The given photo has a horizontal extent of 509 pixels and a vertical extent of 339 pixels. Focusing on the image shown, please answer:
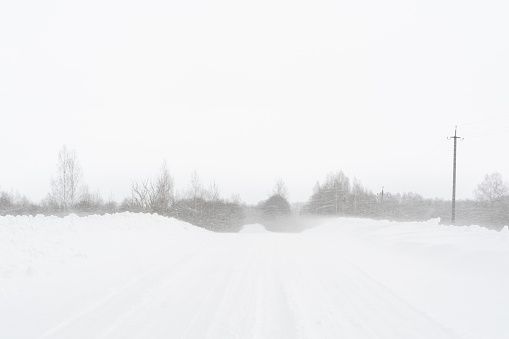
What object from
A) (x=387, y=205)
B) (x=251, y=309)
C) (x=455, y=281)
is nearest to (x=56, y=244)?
(x=251, y=309)

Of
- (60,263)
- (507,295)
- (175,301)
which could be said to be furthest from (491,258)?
(60,263)

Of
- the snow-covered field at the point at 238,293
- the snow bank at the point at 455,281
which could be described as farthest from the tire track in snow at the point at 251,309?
the snow bank at the point at 455,281

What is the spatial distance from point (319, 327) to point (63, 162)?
3949cm

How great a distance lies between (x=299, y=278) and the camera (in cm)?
785

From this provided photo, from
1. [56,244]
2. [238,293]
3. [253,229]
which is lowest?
[253,229]

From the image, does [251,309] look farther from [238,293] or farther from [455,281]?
[455,281]

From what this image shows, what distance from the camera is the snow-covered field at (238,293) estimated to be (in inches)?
182

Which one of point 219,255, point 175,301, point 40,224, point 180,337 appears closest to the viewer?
point 180,337

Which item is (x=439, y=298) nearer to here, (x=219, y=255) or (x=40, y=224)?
(x=219, y=255)

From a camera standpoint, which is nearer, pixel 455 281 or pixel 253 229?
pixel 455 281

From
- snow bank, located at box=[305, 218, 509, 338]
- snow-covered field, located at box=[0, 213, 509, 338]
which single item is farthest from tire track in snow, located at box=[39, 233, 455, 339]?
snow bank, located at box=[305, 218, 509, 338]

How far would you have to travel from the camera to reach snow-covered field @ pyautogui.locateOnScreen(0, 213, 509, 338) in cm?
462

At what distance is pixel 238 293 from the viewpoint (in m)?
6.39

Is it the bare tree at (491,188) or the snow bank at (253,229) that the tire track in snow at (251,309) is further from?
the bare tree at (491,188)
